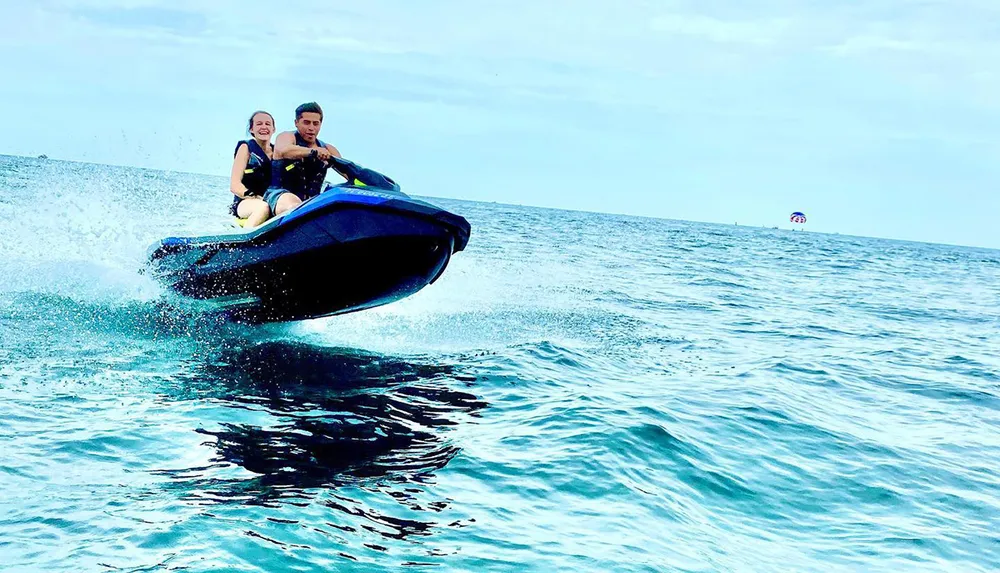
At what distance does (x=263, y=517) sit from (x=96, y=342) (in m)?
3.85

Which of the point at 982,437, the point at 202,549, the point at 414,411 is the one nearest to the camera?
the point at 202,549

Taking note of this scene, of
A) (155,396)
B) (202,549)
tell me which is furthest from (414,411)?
(202,549)

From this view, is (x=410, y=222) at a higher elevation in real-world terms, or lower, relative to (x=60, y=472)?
higher

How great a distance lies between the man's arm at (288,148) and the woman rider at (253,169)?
373 mm

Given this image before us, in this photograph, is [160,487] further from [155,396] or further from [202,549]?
[155,396]

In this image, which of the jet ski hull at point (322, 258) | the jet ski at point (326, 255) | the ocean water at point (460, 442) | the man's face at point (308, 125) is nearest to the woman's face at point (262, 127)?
the man's face at point (308, 125)

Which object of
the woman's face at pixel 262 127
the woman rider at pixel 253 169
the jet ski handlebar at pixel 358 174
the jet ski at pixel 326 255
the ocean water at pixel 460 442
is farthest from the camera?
the woman's face at pixel 262 127

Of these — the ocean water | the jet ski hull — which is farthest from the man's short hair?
the ocean water

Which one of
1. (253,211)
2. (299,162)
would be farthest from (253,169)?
(299,162)

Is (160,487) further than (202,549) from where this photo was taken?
Yes

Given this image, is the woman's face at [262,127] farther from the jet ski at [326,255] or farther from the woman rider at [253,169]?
the jet ski at [326,255]

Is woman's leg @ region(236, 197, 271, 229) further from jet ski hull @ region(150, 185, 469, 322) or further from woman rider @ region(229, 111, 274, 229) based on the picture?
jet ski hull @ region(150, 185, 469, 322)

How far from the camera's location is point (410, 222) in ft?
22.1

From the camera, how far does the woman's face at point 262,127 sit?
24.7ft
